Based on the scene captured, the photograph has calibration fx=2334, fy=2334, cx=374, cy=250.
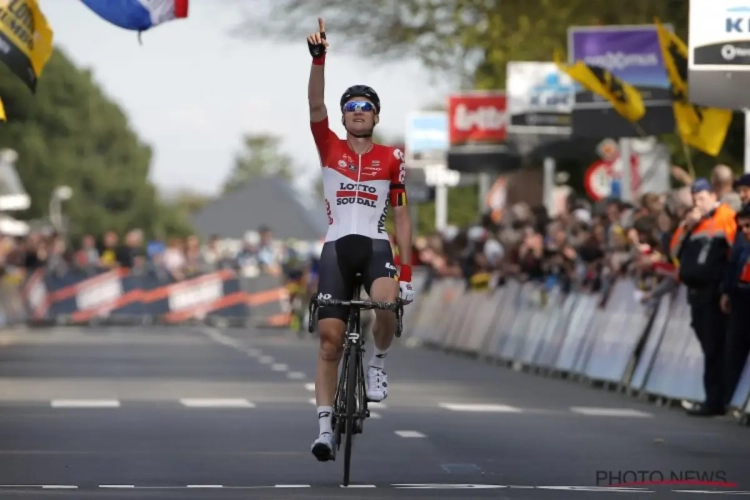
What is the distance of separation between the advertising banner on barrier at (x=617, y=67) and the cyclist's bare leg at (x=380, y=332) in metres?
14.3

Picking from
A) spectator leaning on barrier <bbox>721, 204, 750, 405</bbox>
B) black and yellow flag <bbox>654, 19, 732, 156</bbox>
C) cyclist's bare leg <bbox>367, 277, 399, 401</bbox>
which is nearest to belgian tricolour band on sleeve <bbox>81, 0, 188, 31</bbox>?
spectator leaning on barrier <bbox>721, 204, 750, 405</bbox>

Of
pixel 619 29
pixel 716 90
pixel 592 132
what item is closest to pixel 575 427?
pixel 716 90

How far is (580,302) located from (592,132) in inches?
97.0

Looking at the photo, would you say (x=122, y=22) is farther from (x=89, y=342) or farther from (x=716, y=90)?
(x=89, y=342)

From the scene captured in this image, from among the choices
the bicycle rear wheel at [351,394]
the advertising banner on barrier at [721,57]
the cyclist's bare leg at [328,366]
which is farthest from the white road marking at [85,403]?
the bicycle rear wheel at [351,394]

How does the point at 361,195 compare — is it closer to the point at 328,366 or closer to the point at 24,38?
the point at 328,366

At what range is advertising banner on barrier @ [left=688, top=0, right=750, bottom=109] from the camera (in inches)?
782

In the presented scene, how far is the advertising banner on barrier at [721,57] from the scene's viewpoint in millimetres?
19875

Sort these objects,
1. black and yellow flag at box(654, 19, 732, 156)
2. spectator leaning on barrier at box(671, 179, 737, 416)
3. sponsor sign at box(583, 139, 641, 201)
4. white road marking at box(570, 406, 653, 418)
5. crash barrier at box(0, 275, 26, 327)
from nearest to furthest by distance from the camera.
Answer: white road marking at box(570, 406, 653, 418) < spectator leaning on barrier at box(671, 179, 737, 416) < black and yellow flag at box(654, 19, 732, 156) < sponsor sign at box(583, 139, 641, 201) < crash barrier at box(0, 275, 26, 327)

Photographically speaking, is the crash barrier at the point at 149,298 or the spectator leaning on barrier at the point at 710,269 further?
the crash barrier at the point at 149,298

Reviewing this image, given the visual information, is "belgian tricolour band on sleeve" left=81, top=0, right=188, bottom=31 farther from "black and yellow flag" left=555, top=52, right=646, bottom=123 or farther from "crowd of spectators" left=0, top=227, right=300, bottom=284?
"crowd of spectators" left=0, top=227, right=300, bottom=284

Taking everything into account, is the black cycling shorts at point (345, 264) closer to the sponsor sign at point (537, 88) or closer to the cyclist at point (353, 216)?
the cyclist at point (353, 216)

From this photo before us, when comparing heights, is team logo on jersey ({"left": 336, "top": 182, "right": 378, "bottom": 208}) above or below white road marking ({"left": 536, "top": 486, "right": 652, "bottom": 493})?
above

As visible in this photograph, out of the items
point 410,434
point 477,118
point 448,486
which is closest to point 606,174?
point 477,118
